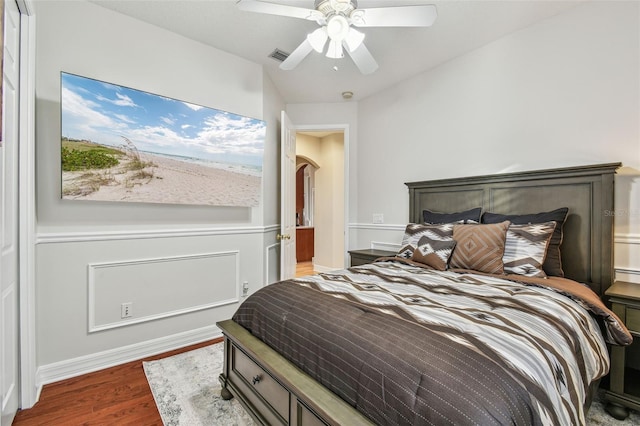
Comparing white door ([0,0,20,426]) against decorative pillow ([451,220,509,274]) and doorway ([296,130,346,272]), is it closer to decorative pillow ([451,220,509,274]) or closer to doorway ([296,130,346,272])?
decorative pillow ([451,220,509,274])

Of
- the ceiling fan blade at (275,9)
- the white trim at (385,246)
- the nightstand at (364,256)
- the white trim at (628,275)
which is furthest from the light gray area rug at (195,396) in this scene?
the ceiling fan blade at (275,9)

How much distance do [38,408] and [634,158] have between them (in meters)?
4.13

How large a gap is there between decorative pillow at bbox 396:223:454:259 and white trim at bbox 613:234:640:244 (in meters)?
1.05

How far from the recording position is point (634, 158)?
2039 mm

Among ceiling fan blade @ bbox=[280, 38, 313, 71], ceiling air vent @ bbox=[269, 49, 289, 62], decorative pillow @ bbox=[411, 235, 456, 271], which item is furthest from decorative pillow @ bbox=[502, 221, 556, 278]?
ceiling air vent @ bbox=[269, 49, 289, 62]

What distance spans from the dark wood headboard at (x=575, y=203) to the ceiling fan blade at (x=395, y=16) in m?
1.48

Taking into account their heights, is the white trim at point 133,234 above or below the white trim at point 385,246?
above

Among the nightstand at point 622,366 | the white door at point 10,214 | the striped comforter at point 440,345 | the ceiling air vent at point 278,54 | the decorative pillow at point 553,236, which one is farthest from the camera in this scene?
the ceiling air vent at point 278,54

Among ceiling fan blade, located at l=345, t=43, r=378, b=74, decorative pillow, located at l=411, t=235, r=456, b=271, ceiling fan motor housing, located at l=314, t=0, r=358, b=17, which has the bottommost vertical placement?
decorative pillow, located at l=411, t=235, r=456, b=271

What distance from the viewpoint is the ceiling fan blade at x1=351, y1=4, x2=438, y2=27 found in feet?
5.71

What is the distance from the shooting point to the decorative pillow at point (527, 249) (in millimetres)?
1994

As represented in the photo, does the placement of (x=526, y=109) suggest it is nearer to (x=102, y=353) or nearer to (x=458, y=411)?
(x=458, y=411)

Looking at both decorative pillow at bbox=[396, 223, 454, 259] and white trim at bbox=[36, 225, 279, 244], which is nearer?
white trim at bbox=[36, 225, 279, 244]

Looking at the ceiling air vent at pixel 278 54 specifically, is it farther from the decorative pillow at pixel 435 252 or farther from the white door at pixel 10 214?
the decorative pillow at pixel 435 252
